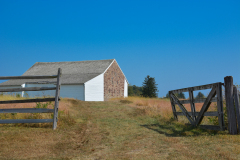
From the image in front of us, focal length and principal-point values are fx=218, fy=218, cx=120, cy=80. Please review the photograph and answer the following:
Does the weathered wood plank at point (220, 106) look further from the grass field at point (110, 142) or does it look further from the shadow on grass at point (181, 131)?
the shadow on grass at point (181, 131)

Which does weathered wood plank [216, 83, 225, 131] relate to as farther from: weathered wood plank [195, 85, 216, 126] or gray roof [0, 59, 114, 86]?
gray roof [0, 59, 114, 86]

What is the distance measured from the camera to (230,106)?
23.5 ft

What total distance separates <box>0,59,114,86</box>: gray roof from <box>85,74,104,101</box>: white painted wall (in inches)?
24.6

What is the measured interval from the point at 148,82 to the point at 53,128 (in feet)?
125

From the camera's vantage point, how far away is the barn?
2995 centimetres

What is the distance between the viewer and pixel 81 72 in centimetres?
3500

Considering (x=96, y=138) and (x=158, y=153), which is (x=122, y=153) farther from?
(x=96, y=138)

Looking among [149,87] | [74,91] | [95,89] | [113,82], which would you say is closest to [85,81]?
[74,91]

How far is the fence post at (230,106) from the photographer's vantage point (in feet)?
23.0

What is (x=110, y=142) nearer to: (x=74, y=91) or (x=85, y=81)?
(x=85, y=81)

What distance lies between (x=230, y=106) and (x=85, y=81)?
23859 millimetres

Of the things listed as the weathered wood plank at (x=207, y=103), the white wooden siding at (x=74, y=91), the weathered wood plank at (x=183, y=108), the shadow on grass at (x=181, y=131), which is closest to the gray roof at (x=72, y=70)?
the white wooden siding at (x=74, y=91)

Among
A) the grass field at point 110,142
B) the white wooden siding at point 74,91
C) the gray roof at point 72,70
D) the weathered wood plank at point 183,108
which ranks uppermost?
the gray roof at point 72,70

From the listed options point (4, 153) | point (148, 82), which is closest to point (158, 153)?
point (4, 153)
